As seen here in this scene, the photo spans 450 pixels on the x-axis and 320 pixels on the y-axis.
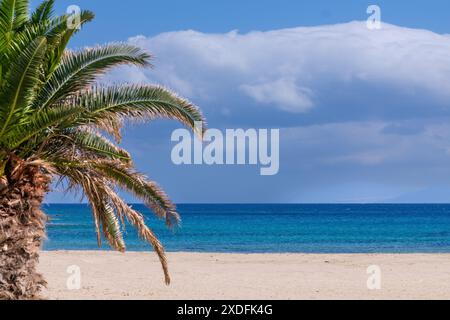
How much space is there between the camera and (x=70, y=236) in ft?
204

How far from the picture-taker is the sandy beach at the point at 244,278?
57.5 ft

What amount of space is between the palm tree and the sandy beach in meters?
4.77

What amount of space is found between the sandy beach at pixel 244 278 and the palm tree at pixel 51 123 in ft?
15.7

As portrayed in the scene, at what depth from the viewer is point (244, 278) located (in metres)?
22.0

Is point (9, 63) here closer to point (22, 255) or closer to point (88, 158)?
point (88, 158)

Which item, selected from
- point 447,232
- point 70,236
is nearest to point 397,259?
point 70,236

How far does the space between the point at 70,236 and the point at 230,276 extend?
138ft

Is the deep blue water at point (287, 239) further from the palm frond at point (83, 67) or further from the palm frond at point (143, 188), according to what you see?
the palm frond at point (83, 67)

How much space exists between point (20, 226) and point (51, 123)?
2.08 m

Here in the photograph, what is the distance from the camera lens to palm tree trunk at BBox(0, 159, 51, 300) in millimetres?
11898

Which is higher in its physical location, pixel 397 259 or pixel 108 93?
pixel 108 93

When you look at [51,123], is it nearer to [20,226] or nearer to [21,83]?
[21,83]

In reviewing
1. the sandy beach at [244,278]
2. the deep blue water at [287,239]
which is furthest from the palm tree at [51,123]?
the deep blue water at [287,239]

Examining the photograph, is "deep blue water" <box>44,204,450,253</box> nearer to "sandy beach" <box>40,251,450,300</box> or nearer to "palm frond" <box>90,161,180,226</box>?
"sandy beach" <box>40,251,450,300</box>
